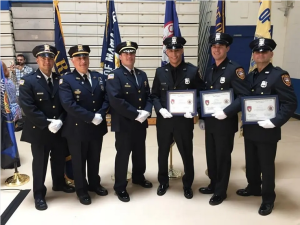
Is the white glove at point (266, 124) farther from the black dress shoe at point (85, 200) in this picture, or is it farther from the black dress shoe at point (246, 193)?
the black dress shoe at point (85, 200)

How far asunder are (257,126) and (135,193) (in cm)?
156

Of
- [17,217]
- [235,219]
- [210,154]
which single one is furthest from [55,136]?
[235,219]

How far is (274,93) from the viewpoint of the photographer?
2.48 meters

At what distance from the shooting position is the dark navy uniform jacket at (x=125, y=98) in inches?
104

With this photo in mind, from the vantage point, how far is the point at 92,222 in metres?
2.54

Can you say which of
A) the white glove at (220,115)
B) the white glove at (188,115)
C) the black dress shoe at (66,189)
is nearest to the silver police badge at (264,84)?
the white glove at (220,115)

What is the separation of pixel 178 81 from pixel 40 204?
1.95m

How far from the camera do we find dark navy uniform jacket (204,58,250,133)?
257 centimetres

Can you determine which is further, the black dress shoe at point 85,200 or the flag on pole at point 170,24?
the flag on pole at point 170,24

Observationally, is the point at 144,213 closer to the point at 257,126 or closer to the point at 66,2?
the point at 257,126

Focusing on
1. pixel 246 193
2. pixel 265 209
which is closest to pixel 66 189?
pixel 246 193

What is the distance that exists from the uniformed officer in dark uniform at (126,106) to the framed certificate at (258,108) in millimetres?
970

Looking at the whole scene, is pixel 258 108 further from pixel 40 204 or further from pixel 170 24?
pixel 40 204

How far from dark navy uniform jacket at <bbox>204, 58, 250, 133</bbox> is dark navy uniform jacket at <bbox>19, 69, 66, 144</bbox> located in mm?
1580
